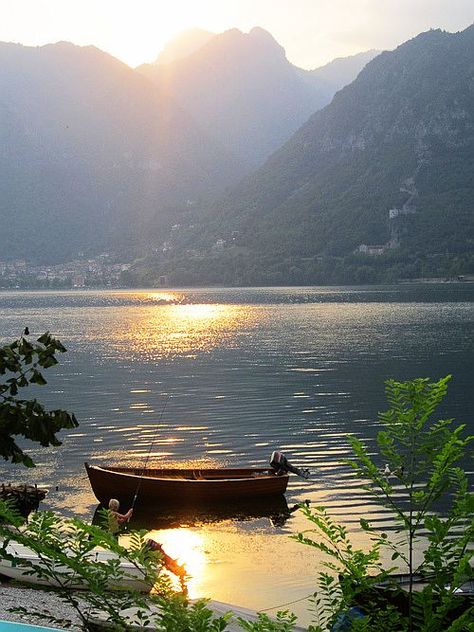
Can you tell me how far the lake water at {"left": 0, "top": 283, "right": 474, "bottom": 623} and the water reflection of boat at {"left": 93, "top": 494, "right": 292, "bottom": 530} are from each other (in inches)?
5.0

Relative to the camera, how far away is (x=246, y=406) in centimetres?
4928

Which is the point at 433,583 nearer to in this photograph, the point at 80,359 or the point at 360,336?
the point at 80,359

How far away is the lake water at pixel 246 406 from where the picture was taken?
2423 centimetres

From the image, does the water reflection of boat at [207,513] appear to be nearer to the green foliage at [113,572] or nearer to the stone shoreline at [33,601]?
the stone shoreline at [33,601]

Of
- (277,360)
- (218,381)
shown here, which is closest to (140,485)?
(218,381)

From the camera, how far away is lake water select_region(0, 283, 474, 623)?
24234mm

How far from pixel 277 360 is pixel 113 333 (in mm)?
42119

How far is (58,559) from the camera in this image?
18.2 feet

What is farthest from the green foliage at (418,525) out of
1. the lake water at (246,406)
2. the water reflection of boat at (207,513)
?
the water reflection of boat at (207,513)

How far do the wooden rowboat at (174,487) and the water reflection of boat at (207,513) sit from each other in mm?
205

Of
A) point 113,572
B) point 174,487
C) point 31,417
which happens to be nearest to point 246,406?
point 174,487

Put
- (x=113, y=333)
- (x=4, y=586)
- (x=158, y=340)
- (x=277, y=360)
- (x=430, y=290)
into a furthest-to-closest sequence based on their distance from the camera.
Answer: (x=430, y=290) → (x=113, y=333) → (x=158, y=340) → (x=277, y=360) → (x=4, y=586)

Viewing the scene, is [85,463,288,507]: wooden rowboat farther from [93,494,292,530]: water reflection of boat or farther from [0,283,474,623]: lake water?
[0,283,474,623]: lake water

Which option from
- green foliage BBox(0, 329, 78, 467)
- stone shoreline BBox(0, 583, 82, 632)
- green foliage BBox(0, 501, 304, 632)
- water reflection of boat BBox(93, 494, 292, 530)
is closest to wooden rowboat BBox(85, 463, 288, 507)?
water reflection of boat BBox(93, 494, 292, 530)
